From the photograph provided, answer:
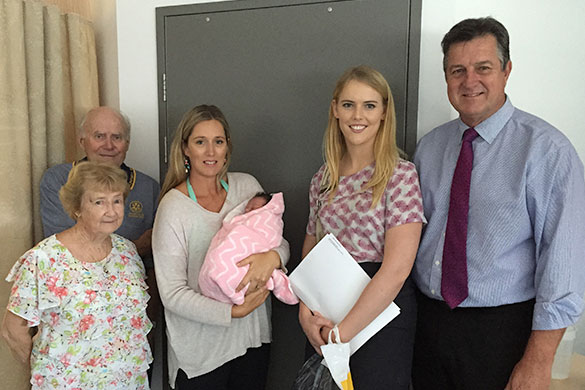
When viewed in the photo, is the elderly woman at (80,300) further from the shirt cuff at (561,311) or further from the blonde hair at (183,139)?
the shirt cuff at (561,311)

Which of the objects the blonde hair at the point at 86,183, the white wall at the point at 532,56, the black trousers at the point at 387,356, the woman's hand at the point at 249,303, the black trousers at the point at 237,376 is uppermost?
the white wall at the point at 532,56

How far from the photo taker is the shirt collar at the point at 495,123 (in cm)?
147

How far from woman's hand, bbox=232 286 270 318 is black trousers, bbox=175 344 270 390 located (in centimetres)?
22

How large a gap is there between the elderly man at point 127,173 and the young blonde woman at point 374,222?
0.92 m

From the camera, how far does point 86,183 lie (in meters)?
1.64

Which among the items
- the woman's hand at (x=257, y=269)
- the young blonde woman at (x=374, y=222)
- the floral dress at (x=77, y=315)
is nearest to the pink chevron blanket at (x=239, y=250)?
the woman's hand at (x=257, y=269)

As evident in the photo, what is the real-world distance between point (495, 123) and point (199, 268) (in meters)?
1.07

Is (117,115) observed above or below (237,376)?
above

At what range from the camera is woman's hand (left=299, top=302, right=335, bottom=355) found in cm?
155

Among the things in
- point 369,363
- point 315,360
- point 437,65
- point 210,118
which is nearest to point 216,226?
point 210,118

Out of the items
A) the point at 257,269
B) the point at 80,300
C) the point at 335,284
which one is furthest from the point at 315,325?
the point at 80,300

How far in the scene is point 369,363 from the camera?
1497 millimetres

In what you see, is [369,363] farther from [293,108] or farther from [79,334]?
[293,108]

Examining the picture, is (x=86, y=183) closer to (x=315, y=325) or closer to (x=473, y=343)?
(x=315, y=325)
